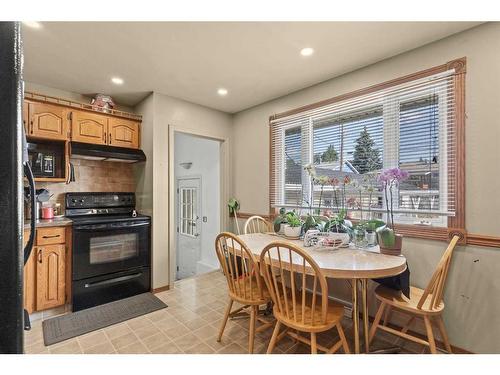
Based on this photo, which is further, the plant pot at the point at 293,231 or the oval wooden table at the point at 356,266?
the plant pot at the point at 293,231

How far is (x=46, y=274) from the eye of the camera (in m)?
2.36

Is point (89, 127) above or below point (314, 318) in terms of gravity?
above

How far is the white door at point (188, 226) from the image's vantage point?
4543mm

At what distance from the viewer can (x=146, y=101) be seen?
3211mm

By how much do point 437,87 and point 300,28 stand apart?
125 cm

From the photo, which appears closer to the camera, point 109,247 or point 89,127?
point 109,247

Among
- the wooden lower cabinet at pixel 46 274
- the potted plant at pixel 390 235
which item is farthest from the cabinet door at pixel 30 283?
the potted plant at pixel 390 235

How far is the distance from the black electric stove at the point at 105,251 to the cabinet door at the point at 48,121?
76cm

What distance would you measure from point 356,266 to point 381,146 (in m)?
1.33

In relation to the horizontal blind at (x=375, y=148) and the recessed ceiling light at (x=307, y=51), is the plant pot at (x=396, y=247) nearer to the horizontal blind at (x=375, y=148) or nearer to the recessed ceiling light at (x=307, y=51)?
the horizontal blind at (x=375, y=148)

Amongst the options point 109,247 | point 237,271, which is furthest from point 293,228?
point 109,247

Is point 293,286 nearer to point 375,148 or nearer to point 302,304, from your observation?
point 302,304

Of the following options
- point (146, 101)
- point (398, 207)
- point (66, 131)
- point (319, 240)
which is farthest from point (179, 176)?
point (398, 207)

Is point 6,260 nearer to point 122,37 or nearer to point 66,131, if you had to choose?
point 122,37
